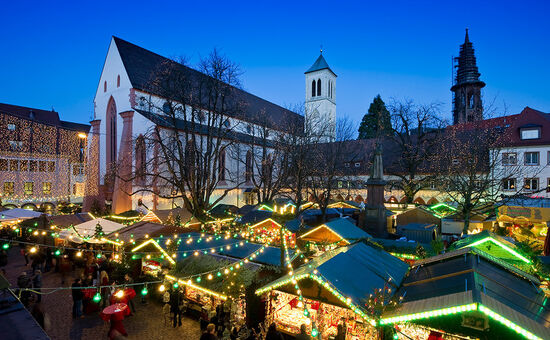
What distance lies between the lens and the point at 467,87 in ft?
161

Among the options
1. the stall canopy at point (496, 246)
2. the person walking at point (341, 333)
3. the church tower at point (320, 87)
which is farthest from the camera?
the church tower at point (320, 87)

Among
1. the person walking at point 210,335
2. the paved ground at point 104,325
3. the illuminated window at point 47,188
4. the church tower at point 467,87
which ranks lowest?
the paved ground at point 104,325

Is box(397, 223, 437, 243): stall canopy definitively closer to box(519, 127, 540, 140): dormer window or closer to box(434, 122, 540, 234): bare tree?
box(434, 122, 540, 234): bare tree

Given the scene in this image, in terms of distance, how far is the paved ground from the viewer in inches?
320

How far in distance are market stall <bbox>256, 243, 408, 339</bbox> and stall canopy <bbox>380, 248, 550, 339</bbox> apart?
0.62 meters

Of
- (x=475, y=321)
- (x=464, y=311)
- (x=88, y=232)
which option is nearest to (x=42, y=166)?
(x=88, y=232)

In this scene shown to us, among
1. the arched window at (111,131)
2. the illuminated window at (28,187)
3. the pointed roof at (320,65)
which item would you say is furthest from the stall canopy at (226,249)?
the pointed roof at (320,65)

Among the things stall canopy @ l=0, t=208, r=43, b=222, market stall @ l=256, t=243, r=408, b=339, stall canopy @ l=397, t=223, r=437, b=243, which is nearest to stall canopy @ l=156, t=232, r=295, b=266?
market stall @ l=256, t=243, r=408, b=339

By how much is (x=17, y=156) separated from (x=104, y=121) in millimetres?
7709

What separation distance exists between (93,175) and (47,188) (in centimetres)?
692

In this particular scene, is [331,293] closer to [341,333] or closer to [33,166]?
[341,333]

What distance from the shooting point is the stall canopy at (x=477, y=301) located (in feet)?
15.2

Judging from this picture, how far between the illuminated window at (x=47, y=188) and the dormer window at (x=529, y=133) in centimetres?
4747

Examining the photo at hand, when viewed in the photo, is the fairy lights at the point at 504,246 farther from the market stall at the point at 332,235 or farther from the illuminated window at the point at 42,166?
the illuminated window at the point at 42,166
